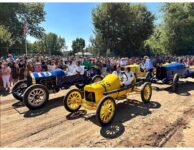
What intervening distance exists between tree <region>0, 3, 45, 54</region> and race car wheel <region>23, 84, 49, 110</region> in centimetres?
2779

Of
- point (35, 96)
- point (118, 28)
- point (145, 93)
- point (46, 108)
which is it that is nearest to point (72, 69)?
point (35, 96)

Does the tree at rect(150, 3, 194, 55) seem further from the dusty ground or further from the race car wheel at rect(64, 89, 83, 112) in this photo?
the race car wheel at rect(64, 89, 83, 112)

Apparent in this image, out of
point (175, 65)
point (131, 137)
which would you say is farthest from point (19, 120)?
point (175, 65)

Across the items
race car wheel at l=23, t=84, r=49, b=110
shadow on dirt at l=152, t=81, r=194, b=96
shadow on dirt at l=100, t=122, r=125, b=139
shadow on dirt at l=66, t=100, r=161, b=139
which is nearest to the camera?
shadow on dirt at l=100, t=122, r=125, b=139

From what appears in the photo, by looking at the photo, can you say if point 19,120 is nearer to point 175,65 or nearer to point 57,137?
point 57,137

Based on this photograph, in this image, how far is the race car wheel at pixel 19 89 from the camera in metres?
10.4

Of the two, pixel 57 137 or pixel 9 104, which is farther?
pixel 9 104

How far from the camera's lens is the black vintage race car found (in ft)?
30.5

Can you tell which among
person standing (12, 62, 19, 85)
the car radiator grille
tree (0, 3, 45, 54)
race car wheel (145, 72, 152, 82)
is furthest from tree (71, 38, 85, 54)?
the car radiator grille

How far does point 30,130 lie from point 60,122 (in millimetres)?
967

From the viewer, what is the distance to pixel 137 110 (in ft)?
29.0

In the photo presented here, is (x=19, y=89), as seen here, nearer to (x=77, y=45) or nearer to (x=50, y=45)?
(x=50, y=45)

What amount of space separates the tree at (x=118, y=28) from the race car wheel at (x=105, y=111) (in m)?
30.5

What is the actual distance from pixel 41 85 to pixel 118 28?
29.3 metres
